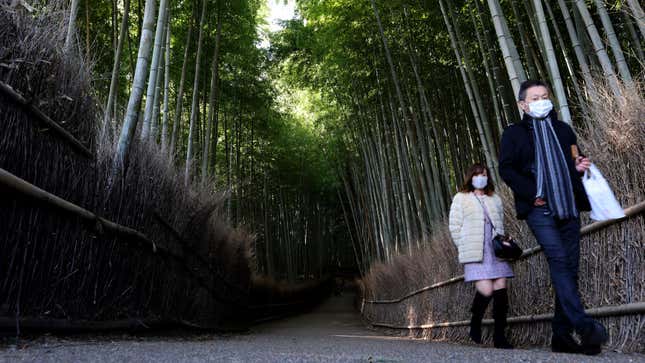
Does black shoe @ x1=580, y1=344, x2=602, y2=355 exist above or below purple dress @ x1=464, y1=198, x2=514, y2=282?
below

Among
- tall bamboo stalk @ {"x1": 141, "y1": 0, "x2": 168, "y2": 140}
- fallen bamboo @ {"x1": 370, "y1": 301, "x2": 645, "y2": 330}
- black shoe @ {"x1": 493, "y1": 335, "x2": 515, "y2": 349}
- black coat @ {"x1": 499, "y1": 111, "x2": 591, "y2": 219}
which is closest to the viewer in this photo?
fallen bamboo @ {"x1": 370, "y1": 301, "x2": 645, "y2": 330}

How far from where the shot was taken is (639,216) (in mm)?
2434

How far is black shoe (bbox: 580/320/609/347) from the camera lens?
7.63 ft

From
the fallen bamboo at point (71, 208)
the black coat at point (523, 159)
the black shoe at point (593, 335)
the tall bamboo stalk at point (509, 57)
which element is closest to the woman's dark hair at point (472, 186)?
the tall bamboo stalk at point (509, 57)

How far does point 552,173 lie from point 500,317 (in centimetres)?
109

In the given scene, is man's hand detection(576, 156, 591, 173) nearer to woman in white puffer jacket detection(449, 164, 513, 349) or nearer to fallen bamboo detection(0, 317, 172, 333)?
woman in white puffer jacket detection(449, 164, 513, 349)

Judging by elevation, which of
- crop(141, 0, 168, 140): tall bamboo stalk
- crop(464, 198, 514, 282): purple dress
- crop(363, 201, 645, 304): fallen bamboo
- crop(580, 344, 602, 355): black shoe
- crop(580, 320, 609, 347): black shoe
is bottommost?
crop(580, 344, 602, 355): black shoe

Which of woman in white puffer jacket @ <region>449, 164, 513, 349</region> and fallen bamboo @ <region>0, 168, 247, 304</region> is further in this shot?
woman in white puffer jacket @ <region>449, 164, 513, 349</region>

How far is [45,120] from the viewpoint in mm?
2688

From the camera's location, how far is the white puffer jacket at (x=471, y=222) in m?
3.43

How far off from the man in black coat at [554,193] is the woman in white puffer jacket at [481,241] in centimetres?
71

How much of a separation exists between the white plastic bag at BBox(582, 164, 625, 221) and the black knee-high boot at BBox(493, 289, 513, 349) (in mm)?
968

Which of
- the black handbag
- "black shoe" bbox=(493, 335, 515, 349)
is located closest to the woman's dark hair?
the black handbag

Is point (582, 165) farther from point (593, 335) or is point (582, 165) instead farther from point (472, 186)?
point (472, 186)
